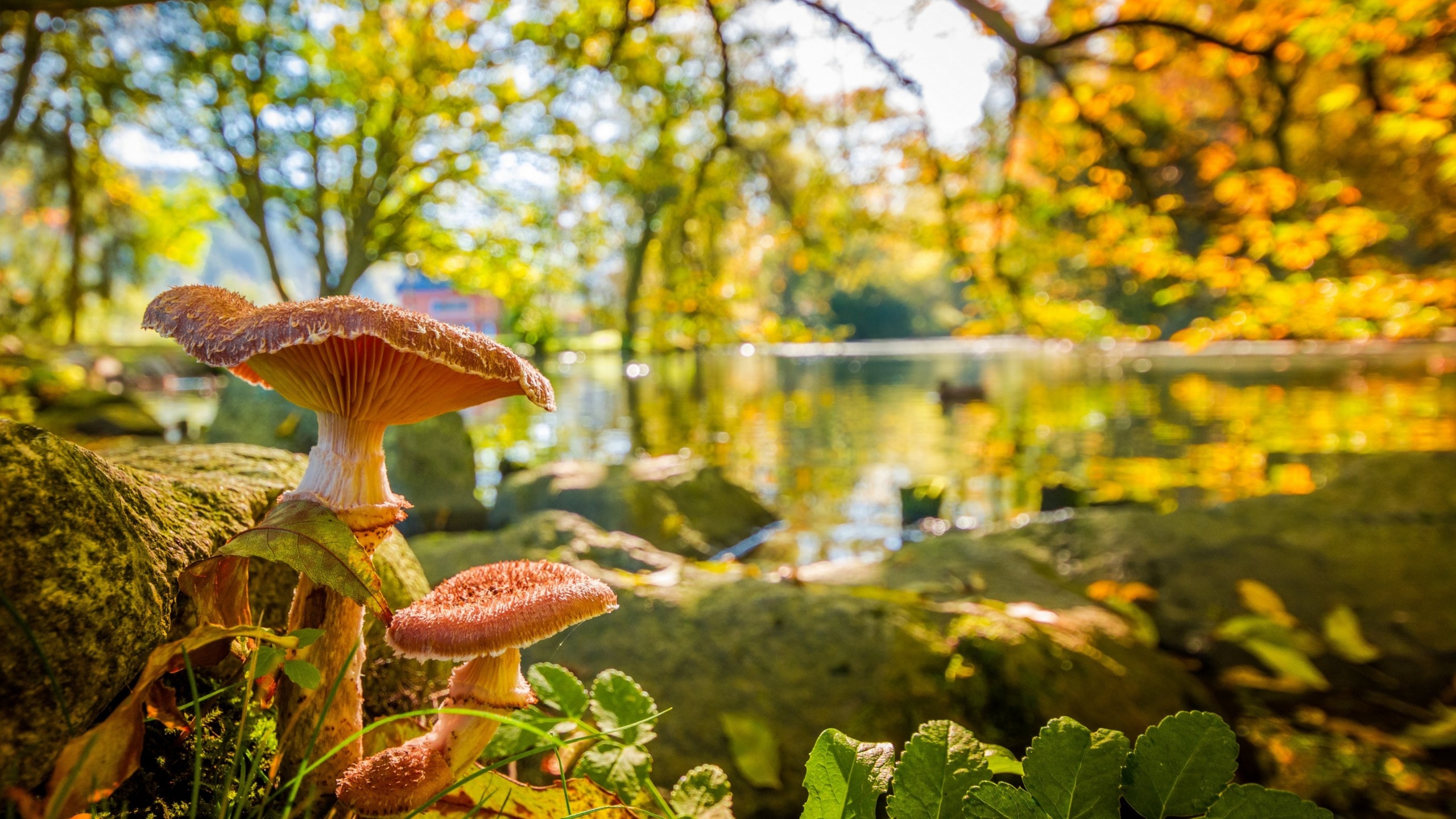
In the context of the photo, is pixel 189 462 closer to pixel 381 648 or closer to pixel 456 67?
pixel 381 648

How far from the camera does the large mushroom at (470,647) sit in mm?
1060

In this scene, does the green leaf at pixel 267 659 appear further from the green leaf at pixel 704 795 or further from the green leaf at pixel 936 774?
the green leaf at pixel 936 774

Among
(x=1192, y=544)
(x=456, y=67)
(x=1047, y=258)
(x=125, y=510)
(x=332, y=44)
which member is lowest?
(x=1192, y=544)

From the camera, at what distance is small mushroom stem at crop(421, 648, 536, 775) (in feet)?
3.95

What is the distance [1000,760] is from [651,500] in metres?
5.30

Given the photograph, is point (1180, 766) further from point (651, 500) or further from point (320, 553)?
point (651, 500)

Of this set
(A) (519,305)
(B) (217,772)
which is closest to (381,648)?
(B) (217,772)

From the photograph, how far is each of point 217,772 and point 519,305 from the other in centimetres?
890

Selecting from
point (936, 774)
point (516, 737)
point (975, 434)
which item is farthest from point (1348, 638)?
point (975, 434)

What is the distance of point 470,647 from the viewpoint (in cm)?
105

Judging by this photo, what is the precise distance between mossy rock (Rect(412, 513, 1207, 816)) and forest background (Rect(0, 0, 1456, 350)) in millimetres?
3425

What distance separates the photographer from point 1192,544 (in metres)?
4.84

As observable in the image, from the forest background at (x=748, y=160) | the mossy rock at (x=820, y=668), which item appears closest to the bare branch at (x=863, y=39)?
the forest background at (x=748, y=160)

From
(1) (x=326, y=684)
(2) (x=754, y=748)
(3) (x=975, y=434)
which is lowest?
(2) (x=754, y=748)
